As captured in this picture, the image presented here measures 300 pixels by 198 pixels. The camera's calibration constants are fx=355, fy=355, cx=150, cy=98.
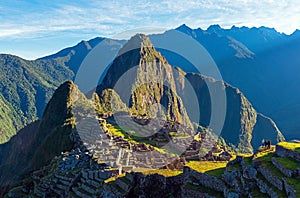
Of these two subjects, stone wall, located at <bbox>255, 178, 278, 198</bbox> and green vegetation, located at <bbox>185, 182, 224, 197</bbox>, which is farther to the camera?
green vegetation, located at <bbox>185, 182, 224, 197</bbox>

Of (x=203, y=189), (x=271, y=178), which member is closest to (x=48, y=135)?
(x=203, y=189)

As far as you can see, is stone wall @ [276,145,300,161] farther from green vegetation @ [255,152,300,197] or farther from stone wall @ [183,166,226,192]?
stone wall @ [183,166,226,192]

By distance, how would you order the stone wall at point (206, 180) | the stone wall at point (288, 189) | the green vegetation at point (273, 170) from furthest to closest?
the stone wall at point (206, 180) < the green vegetation at point (273, 170) < the stone wall at point (288, 189)

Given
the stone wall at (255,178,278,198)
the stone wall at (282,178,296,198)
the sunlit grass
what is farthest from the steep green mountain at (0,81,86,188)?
the stone wall at (282,178,296,198)

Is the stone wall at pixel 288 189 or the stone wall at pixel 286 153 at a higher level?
the stone wall at pixel 286 153

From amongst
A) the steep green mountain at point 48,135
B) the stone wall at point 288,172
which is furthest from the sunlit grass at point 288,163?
the steep green mountain at point 48,135

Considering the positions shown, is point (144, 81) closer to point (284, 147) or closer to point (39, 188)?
point (39, 188)

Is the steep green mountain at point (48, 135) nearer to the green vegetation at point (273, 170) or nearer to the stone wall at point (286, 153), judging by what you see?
the green vegetation at point (273, 170)

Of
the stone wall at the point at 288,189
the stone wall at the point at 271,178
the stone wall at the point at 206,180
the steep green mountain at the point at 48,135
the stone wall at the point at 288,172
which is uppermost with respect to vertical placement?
the stone wall at the point at 288,172

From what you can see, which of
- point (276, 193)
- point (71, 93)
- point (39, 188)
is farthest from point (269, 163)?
point (71, 93)

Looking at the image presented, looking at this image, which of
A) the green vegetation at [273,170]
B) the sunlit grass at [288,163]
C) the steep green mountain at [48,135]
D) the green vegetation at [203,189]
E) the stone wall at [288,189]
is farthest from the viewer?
the steep green mountain at [48,135]

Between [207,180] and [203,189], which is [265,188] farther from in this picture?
[207,180]
